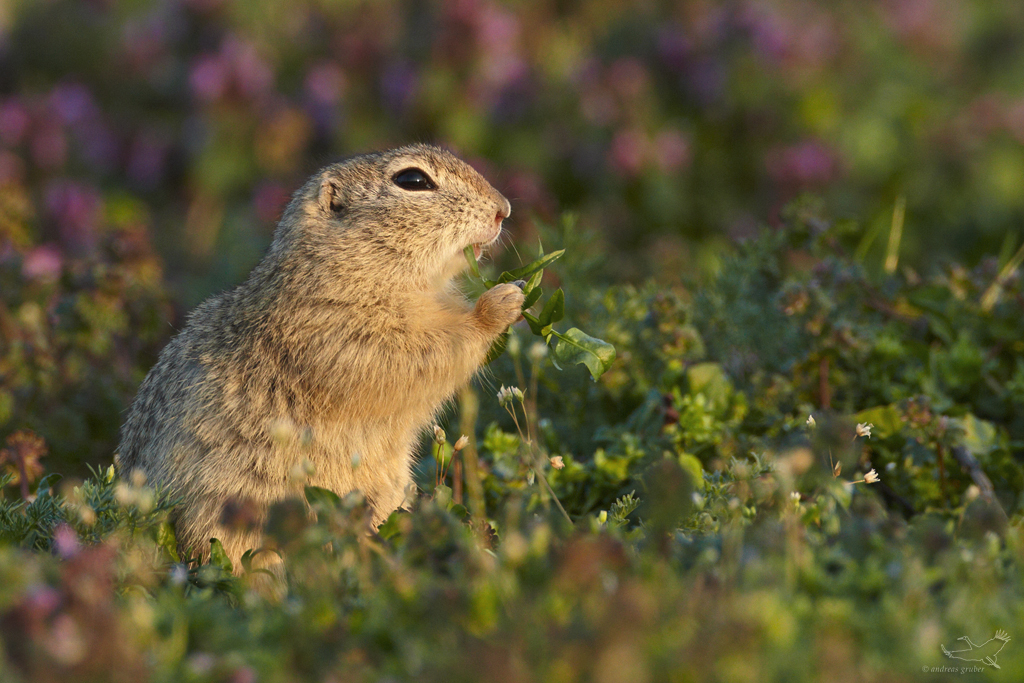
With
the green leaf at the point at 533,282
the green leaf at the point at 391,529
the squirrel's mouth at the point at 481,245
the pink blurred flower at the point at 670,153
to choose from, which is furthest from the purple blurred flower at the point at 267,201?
the green leaf at the point at 391,529

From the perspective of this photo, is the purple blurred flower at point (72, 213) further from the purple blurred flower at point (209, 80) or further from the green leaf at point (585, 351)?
the green leaf at point (585, 351)

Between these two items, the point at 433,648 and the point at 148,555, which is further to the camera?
the point at 148,555

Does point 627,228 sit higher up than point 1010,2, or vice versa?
point 1010,2

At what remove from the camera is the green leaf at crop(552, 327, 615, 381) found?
3.78 metres

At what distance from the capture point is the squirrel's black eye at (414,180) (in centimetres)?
426

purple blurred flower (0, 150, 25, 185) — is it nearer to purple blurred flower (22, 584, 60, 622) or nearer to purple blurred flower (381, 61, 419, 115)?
purple blurred flower (381, 61, 419, 115)

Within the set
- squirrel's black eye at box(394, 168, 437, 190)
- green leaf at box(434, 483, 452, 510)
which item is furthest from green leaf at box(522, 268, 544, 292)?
green leaf at box(434, 483, 452, 510)

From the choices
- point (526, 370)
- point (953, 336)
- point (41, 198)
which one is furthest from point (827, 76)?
point (41, 198)

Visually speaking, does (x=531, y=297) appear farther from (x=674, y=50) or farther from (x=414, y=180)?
(x=674, y=50)

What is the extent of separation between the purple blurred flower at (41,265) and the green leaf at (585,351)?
3384 mm

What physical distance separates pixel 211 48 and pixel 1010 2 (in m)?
9.94

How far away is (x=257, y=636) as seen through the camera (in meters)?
2.23

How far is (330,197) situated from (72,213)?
5042 mm

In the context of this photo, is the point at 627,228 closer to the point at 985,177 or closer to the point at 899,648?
the point at 985,177
